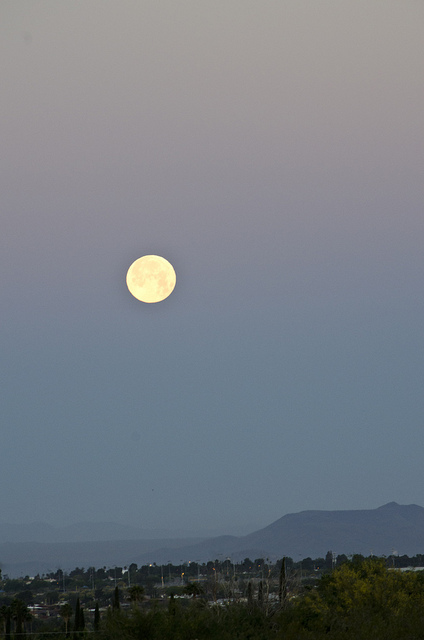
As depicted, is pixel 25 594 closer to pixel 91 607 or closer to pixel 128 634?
pixel 91 607

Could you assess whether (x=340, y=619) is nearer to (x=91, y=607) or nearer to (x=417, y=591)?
(x=417, y=591)

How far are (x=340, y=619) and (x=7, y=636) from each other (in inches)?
1481

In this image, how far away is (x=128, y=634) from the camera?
46.8 meters

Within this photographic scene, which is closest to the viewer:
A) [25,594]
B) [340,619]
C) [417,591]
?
[340,619]

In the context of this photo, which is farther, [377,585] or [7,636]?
[7,636]

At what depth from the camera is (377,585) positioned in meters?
64.1

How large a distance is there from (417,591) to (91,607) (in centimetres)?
9859

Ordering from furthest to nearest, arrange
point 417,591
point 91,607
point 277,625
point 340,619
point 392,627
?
point 91,607 < point 417,591 < point 277,625 < point 340,619 < point 392,627

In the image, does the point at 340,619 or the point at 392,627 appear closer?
the point at 392,627

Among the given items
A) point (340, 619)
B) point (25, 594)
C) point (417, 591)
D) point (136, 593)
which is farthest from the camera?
point (25, 594)

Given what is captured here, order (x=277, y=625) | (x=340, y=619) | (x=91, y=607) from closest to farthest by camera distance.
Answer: (x=340, y=619)
(x=277, y=625)
(x=91, y=607)

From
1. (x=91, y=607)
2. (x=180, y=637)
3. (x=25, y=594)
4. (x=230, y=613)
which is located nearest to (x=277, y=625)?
(x=230, y=613)

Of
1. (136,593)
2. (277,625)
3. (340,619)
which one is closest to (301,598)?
(277,625)

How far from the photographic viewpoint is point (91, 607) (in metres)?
152
